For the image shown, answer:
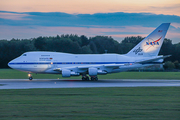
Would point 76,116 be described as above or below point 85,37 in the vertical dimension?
below

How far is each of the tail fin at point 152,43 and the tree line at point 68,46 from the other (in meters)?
56.6

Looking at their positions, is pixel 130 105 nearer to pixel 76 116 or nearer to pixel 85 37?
pixel 76 116

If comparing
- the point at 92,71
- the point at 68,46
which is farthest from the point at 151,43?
the point at 68,46

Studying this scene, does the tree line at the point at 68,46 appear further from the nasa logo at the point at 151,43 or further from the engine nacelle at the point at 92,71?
the engine nacelle at the point at 92,71

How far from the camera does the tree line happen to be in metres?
106

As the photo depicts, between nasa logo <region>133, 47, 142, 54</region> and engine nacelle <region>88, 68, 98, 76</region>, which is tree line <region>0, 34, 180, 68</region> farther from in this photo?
engine nacelle <region>88, 68, 98, 76</region>

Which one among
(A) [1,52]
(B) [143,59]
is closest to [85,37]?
(A) [1,52]

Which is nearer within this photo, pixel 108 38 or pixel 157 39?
pixel 157 39

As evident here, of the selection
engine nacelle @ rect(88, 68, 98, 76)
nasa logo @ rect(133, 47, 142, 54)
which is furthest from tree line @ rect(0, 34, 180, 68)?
engine nacelle @ rect(88, 68, 98, 76)

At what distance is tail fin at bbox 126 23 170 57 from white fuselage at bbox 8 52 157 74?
2.02 metres

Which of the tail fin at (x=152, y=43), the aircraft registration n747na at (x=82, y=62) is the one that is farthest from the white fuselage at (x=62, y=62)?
the tail fin at (x=152, y=43)

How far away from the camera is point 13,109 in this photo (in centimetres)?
1301

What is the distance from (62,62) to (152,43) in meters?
13.9

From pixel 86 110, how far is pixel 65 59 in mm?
25748
